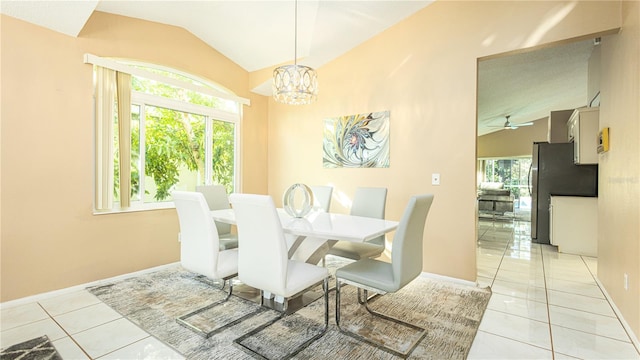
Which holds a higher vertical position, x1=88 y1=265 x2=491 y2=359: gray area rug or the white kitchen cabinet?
the white kitchen cabinet

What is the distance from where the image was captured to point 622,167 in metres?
2.32

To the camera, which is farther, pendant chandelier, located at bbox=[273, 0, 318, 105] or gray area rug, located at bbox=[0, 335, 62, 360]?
pendant chandelier, located at bbox=[273, 0, 318, 105]

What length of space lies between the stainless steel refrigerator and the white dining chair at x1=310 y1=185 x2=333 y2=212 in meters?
3.88

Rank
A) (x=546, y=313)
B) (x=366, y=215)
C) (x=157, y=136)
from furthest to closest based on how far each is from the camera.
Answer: (x=157, y=136), (x=366, y=215), (x=546, y=313)

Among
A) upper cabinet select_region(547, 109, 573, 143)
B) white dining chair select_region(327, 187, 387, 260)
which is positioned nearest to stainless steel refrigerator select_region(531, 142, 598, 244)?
upper cabinet select_region(547, 109, 573, 143)

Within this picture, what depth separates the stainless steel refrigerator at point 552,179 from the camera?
4559mm

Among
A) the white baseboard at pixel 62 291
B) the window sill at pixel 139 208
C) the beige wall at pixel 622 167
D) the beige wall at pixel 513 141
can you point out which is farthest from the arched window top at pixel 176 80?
the beige wall at pixel 513 141

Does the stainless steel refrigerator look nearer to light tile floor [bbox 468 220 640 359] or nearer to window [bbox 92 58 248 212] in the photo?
light tile floor [bbox 468 220 640 359]

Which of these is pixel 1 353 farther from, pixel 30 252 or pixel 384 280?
pixel 384 280

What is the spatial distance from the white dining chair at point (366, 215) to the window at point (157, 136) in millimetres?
2307

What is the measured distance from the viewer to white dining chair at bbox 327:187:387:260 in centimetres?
276

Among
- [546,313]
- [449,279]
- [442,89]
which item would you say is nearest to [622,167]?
[546,313]

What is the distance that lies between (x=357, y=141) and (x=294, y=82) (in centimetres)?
148

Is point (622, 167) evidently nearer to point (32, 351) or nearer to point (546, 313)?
point (546, 313)
